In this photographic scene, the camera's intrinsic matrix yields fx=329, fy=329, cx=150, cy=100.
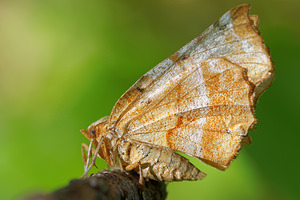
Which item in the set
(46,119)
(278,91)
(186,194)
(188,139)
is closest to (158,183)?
(188,139)

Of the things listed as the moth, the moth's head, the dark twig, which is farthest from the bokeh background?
the dark twig

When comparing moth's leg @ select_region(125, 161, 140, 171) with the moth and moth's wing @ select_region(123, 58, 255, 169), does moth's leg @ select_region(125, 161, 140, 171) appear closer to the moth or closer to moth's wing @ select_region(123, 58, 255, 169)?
the moth

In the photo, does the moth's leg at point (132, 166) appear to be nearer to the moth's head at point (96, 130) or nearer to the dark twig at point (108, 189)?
the dark twig at point (108, 189)

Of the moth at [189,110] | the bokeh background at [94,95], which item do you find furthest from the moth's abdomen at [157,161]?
the bokeh background at [94,95]

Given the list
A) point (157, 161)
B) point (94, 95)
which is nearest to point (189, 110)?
point (157, 161)

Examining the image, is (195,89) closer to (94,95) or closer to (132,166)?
(132,166)

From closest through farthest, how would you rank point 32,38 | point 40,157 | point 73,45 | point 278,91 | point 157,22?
point 40,157 → point 278,91 → point 73,45 → point 32,38 → point 157,22

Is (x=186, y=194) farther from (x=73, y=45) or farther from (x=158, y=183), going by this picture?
(x=73, y=45)

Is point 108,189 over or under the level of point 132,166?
over
